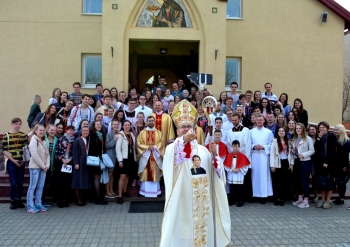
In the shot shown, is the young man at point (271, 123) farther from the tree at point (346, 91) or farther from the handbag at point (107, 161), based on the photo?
the tree at point (346, 91)

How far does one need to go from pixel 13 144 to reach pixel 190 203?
5158mm

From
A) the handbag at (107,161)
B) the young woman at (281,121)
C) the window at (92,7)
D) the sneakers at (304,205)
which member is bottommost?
the sneakers at (304,205)

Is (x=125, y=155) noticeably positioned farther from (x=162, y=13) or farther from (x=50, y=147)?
(x=162, y=13)

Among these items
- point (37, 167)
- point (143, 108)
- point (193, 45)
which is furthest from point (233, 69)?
point (37, 167)

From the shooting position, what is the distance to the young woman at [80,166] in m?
8.27

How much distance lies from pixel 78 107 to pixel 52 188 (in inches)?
87.0

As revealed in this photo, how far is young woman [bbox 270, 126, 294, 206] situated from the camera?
8.81 meters

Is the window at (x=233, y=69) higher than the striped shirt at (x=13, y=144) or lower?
higher

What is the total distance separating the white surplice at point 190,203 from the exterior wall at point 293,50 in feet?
31.5

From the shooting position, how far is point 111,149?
876cm

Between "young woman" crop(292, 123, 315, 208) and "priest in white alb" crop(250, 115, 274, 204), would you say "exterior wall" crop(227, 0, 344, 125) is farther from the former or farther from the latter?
"young woman" crop(292, 123, 315, 208)

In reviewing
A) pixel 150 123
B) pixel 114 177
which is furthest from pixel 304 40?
pixel 114 177

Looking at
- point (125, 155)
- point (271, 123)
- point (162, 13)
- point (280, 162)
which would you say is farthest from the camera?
point (162, 13)

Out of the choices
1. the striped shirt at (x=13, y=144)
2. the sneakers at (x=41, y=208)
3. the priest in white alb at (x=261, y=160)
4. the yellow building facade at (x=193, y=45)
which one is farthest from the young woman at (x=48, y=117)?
the priest in white alb at (x=261, y=160)
